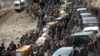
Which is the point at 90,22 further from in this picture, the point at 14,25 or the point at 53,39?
the point at 14,25

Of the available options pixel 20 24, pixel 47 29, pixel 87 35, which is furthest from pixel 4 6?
pixel 87 35

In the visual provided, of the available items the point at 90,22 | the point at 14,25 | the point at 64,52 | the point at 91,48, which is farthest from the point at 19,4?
the point at 91,48

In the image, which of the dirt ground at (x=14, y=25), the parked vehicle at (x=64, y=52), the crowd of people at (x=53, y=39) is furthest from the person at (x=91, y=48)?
the dirt ground at (x=14, y=25)

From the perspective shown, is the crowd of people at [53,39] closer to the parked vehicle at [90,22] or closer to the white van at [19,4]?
the parked vehicle at [90,22]

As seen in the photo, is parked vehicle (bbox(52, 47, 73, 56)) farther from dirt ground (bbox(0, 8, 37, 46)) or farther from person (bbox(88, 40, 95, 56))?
dirt ground (bbox(0, 8, 37, 46))

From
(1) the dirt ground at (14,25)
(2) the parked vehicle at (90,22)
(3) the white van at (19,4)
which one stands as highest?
(2) the parked vehicle at (90,22)

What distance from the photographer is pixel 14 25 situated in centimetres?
6047

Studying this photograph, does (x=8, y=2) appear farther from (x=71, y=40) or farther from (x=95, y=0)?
(x=71, y=40)

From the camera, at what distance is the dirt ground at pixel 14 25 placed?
175 feet

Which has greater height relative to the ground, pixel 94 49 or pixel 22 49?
pixel 94 49

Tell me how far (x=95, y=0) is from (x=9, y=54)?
29774 mm

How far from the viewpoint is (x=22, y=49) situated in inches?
1129

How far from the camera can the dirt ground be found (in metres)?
53.4

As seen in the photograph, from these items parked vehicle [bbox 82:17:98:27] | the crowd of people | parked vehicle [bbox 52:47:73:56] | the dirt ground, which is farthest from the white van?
parked vehicle [bbox 52:47:73:56]
